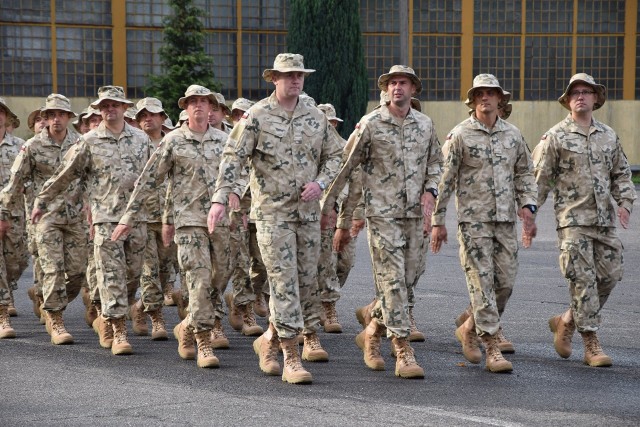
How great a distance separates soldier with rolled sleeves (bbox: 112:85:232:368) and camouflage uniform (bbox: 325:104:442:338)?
128 centimetres

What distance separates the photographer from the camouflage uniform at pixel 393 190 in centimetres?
951

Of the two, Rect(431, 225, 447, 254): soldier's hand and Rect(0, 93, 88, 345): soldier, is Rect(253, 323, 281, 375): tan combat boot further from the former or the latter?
Rect(0, 93, 88, 345): soldier

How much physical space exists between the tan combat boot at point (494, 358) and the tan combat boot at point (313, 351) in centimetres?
125

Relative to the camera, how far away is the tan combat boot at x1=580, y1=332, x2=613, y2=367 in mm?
9812

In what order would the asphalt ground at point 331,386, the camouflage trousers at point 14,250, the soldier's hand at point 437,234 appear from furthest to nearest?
the camouflage trousers at point 14,250
the soldier's hand at point 437,234
the asphalt ground at point 331,386

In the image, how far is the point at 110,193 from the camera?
11086mm

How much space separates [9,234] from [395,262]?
486 cm

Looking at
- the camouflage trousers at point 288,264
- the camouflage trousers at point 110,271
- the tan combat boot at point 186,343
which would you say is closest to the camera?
the camouflage trousers at point 288,264

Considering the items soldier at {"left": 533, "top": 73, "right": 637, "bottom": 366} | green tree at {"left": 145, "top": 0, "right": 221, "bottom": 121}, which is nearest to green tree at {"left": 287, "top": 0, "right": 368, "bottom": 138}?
green tree at {"left": 145, "top": 0, "right": 221, "bottom": 121}

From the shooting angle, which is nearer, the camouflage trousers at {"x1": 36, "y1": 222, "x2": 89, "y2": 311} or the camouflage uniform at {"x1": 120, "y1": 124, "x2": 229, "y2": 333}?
the camouflage uniform at {"x1": 120, "y1": 124, "x2": 229, "y2": 333}

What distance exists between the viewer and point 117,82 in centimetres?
3769

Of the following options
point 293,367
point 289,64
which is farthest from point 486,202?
point 293,367

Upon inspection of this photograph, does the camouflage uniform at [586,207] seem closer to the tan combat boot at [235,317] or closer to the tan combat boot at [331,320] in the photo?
the tan combat boot at [331,320]

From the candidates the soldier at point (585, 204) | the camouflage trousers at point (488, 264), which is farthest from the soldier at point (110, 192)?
the soldier at point (585, 204)
